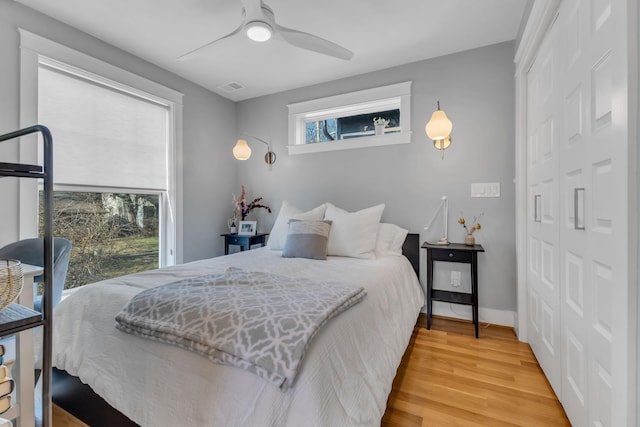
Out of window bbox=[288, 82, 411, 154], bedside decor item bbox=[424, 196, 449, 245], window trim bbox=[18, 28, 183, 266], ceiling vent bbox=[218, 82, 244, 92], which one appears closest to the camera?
window trim bbox=[18, 28, 183, 266]

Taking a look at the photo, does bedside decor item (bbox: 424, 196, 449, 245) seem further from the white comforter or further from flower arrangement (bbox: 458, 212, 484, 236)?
the white comforter

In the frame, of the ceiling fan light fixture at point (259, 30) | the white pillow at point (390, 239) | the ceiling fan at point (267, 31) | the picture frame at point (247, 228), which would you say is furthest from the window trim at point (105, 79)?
the white pillow at point (390, 239)

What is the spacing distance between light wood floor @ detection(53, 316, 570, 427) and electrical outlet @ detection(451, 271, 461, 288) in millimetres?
468

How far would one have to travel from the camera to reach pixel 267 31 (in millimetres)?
1849

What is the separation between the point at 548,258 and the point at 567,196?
517mm

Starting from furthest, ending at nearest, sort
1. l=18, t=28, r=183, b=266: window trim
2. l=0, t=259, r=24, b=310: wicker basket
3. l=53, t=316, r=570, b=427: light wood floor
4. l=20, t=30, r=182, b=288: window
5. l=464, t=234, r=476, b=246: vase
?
1. l=464, t=234, r=476, b=246: vase
2. l=20, t=30, r=182, b=288: window
3. l=18, t=28, r=183, b=266: window trim
4. l=53, t=316, r=570, b=427: light wood floor
5. l=0, t=259, r=24, b=310: wicker basket

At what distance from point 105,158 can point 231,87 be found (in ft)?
5.38

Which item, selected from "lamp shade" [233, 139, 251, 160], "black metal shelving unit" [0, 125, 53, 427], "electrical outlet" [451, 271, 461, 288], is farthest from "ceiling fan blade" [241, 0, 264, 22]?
"electrical outlet" [451, 271, 461, 288]

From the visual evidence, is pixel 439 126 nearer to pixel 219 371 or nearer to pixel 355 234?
pixel 355 234

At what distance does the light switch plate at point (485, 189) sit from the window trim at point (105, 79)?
3.05 meters

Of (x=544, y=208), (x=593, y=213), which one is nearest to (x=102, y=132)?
(x=593, y=213)

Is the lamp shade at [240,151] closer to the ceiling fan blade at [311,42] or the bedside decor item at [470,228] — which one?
the ceiling fan blade at [311,42]

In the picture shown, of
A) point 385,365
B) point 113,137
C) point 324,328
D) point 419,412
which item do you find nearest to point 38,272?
point 324,328

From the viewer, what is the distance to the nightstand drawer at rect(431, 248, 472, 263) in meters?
2.49
